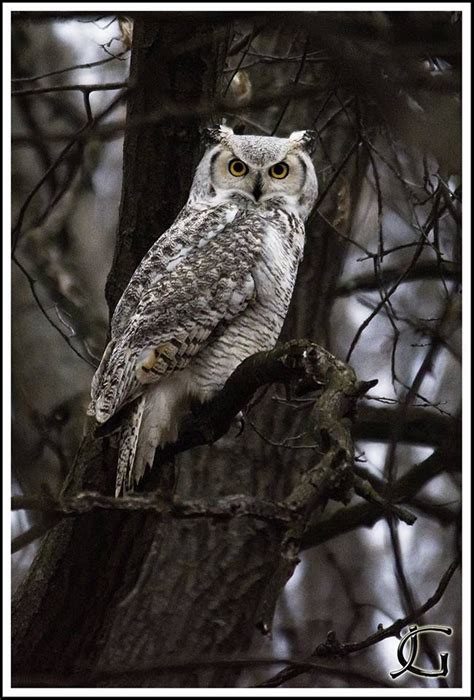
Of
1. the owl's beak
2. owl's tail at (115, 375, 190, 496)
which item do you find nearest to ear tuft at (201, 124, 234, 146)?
the owl's beak

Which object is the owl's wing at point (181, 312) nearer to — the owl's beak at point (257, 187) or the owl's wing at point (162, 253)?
the owl's wing at point (162, 253)

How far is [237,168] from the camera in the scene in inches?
113

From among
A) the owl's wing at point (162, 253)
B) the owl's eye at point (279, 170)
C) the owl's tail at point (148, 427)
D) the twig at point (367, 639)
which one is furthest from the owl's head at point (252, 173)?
the twig at point (367, 639)

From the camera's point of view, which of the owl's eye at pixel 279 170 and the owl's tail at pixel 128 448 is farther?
the owl's eye at pixel 279 170

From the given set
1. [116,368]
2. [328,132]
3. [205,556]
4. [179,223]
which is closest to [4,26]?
[179,223]

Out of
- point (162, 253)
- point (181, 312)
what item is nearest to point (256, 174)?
point (162, 253)

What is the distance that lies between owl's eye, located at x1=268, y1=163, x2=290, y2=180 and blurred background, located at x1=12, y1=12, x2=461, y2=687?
5.5 inches

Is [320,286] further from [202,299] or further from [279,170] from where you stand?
[202,299]

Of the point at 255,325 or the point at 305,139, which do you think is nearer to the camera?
the point at 255,325

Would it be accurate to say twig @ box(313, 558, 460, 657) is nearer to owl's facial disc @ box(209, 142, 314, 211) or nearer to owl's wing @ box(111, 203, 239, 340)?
owl's wing @ box(111, 203, 239, 340)

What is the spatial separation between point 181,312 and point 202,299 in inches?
2.9

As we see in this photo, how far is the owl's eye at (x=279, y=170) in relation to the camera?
288 centimetres

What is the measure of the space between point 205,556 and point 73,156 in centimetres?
157

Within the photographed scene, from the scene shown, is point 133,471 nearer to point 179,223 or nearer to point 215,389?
point 215,389
